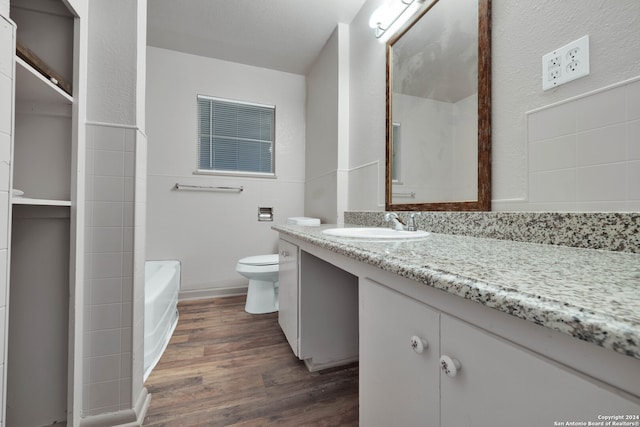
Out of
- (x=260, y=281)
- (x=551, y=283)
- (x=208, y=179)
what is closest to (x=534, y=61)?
(x=551, y=283)

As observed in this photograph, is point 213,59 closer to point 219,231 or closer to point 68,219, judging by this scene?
point 219,231

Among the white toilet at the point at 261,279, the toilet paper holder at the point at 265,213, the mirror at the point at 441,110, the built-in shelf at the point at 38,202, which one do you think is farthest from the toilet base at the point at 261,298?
the built-in shelf at the point at 38,202

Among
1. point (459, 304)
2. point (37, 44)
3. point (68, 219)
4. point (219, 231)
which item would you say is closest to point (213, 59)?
point (219, 231)

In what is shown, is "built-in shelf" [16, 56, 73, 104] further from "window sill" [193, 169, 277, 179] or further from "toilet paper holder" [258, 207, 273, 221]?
"toilet paper holder" [258, 207, 273, 221]

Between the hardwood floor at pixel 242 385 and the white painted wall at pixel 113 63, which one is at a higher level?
the white painted wall at pixel 113 63

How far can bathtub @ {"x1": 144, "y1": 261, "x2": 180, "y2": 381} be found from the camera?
1.38 metres

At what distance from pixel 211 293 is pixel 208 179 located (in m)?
1.06

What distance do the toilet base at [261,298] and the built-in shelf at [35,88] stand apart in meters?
1.63

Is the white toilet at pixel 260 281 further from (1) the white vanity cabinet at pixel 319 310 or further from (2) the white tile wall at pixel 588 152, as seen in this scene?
(2) the white tile wall at pixel 588 152

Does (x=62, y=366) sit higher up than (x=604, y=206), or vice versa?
(x=604, y=206)

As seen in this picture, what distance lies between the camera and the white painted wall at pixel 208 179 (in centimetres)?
232

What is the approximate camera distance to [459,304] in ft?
1.39

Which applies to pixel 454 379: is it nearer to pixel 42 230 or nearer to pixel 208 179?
pixel 42 230

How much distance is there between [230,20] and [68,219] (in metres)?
1.82
